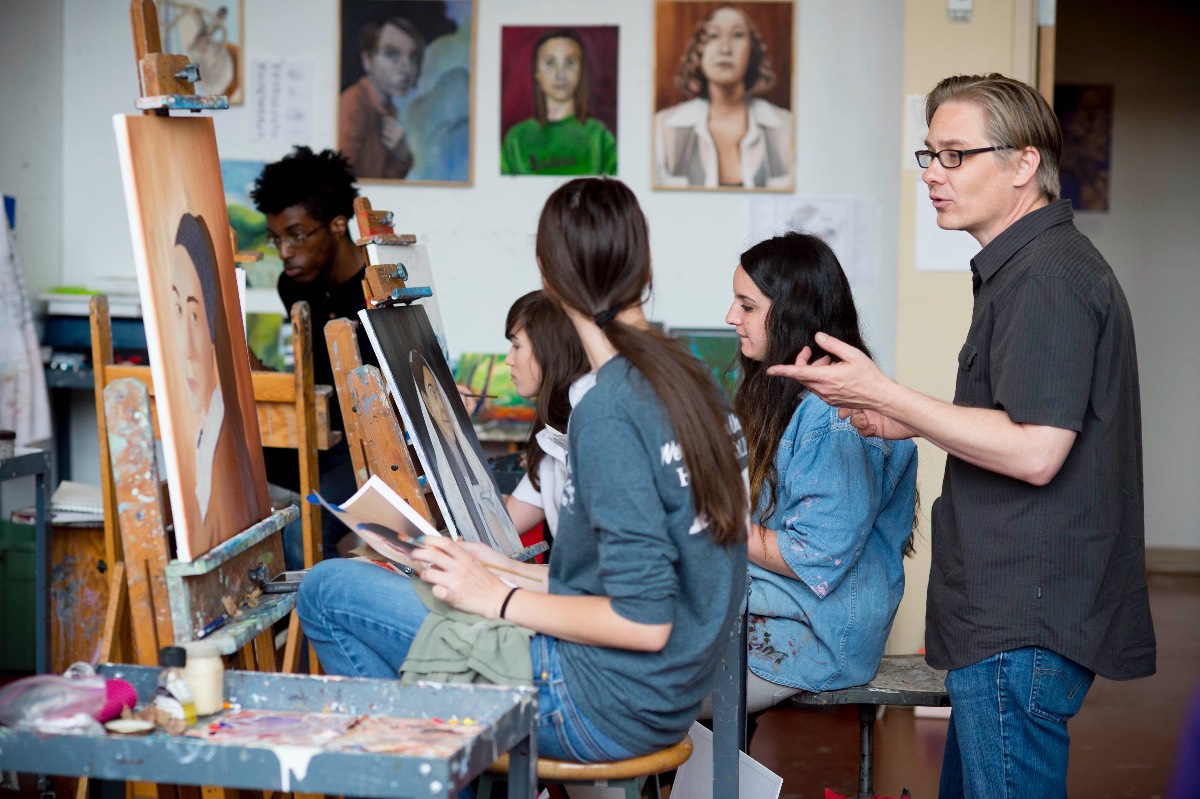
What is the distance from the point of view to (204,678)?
141 cm

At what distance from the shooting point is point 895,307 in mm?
4418

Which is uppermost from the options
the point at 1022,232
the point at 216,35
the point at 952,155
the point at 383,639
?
the point at 216,35

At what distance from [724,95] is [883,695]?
9.18 feet

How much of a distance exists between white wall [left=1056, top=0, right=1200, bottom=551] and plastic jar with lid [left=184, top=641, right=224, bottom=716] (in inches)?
216

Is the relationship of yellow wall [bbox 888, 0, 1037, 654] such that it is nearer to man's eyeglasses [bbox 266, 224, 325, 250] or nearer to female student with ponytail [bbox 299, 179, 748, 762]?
man's eyeglasses [bbox 266, 224, 325, 250]

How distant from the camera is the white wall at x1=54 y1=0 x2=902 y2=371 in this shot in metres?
4.41

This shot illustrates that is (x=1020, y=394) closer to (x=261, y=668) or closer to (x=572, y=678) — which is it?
(x=572, y=678)

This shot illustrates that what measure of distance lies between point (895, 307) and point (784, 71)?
0.93 m

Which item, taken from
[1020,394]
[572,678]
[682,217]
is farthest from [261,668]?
[682,217]

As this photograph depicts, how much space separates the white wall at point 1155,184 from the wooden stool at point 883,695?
14.1 feet

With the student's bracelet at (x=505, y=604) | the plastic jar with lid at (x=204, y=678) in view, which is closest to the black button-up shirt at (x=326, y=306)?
the student's bracelet at (x=505, y=604)

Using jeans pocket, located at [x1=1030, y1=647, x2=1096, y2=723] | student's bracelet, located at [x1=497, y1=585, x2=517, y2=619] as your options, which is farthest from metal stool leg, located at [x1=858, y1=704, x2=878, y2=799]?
student's bracelet, located at [x1=497, y1=585, x2=517, y2=619]

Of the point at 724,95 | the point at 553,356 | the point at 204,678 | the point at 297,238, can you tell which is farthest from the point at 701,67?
the point at 204,678

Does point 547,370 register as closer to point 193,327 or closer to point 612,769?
point 193,327
